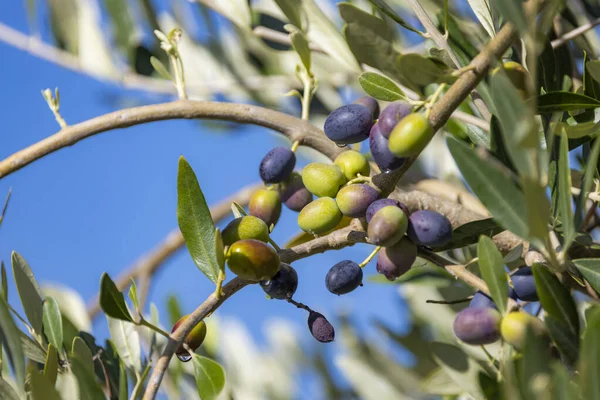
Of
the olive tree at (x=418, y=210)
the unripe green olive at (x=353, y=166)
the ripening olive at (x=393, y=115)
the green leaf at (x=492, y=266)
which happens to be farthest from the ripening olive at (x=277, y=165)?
the green leaf at (x=492, y=266)

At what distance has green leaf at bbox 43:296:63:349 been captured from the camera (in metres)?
0.82

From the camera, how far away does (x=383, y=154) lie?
671mm

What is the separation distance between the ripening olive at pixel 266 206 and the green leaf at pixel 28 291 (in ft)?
0.87

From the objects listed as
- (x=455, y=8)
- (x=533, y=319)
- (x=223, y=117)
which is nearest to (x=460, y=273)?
(x=533, y=319)

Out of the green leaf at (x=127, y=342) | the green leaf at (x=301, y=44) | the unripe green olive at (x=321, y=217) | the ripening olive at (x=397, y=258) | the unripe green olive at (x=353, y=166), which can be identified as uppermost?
the green leaf at (x=301, y=44)

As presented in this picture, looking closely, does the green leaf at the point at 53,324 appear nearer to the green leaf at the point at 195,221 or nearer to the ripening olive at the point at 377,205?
the green leaf at the point at 195,221

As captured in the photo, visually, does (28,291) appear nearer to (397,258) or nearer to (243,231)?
(243,231)

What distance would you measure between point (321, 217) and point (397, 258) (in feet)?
0.29

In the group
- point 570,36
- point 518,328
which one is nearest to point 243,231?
point 518,328

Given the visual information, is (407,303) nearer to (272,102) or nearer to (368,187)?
(272,102)

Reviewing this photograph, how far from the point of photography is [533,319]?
1.99 feet

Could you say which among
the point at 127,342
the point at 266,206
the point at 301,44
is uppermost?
the point at 301,44

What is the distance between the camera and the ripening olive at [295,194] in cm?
87

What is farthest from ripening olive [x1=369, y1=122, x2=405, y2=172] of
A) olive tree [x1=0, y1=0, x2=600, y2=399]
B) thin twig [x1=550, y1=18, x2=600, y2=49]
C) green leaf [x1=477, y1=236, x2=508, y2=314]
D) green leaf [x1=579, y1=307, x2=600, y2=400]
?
thin twig [x1=550, y1=18, x2=600, y2=49]
